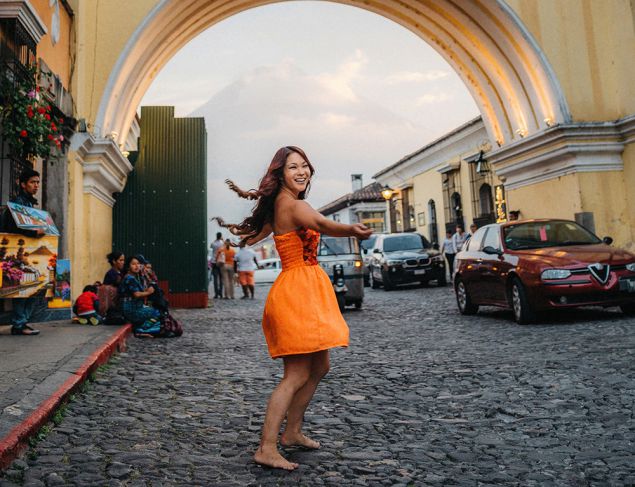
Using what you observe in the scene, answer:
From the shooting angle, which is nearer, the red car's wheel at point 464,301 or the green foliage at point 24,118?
the green foliage at point 24,118

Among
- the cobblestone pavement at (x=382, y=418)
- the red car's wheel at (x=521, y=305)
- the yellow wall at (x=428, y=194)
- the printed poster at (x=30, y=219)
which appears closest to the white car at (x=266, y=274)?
the yellow wall at (x=428, y=194)

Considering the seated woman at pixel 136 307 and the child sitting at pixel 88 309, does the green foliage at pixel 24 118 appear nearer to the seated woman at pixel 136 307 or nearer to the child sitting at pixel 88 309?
the seated woman at pixel 136 307

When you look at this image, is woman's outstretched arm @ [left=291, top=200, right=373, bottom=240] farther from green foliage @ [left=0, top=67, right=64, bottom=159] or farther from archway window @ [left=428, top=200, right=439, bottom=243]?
archway window @ [left=428, top=200, right=439, bottom=243]

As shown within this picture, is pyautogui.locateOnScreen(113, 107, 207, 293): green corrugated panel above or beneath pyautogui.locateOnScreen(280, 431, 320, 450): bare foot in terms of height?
above

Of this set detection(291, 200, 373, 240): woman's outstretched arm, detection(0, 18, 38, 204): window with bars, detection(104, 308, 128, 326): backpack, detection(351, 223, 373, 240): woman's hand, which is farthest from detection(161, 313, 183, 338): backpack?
detection(351, 223, 373, 240): woman's hand

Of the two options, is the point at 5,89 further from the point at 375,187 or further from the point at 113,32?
the point at 375,187

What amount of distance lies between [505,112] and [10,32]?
1258 cm

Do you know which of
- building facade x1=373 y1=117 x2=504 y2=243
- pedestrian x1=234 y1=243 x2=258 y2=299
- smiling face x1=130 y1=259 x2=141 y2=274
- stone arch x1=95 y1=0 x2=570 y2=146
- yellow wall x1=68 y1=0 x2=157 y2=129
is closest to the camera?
smiling face x1=130 y1=259 x2=141 y2=274

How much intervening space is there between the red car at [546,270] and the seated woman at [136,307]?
5.13m

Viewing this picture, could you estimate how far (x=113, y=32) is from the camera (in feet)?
41.9

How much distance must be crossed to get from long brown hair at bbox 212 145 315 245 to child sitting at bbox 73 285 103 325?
5987mm

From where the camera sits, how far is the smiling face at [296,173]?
10.2 feet

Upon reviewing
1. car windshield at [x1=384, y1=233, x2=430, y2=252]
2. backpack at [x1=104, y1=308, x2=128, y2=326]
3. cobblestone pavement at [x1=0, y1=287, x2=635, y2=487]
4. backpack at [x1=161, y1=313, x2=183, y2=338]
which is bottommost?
cobblestone pavement at [x1=0, y1=287, x2=635, y2=487]

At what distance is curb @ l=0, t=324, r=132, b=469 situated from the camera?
284 centimetres
